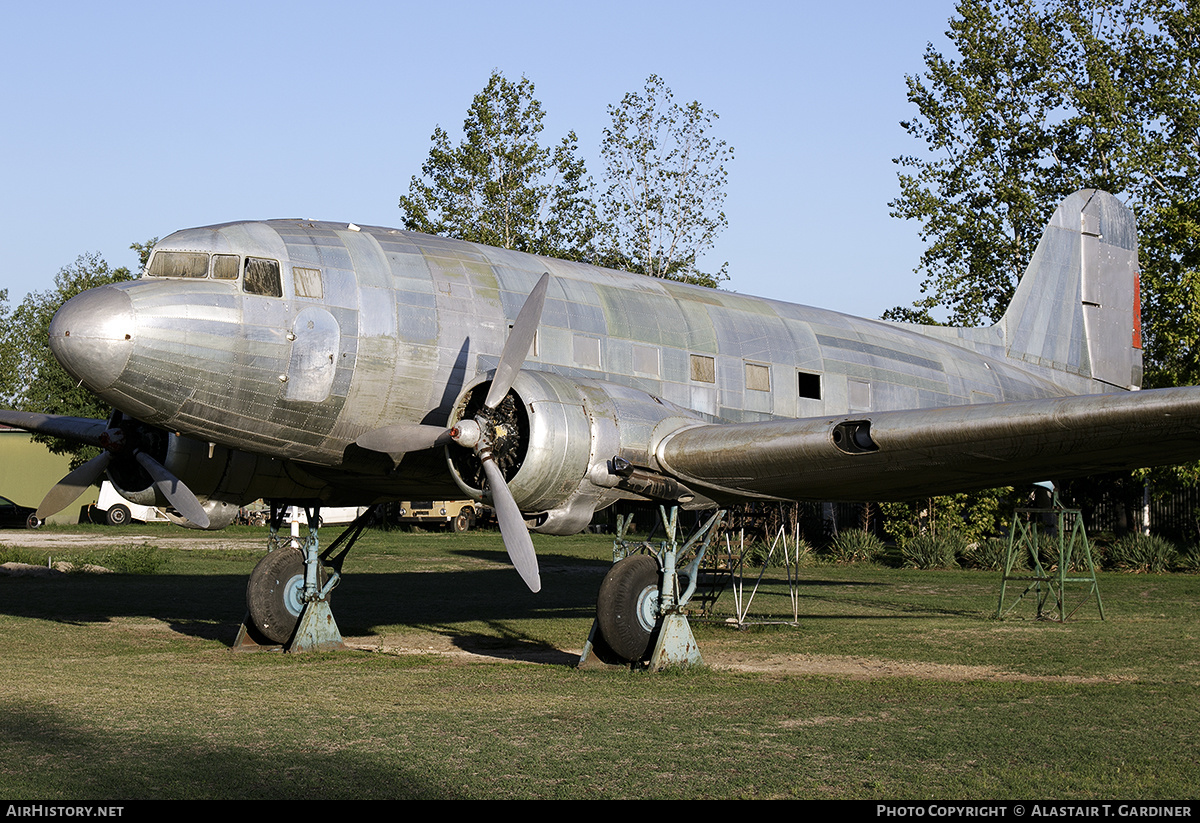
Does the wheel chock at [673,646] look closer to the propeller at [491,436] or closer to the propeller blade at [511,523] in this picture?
the propeller at [491,436]

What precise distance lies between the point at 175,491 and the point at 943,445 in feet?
28.0

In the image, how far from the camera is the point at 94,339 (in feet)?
35.6

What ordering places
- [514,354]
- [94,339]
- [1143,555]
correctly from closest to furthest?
[94,339] → [514,354] → [1143,555]

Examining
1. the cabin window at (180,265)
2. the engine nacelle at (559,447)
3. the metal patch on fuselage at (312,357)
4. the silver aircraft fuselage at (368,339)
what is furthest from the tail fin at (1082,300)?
the cabin window at (180,265)

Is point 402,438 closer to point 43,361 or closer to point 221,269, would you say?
point 221,269

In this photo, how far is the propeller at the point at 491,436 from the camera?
1105 centimetres

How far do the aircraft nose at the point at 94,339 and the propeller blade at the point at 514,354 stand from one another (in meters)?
3.47

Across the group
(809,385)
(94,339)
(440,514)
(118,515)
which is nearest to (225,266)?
(94,339)

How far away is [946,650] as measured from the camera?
14.7 m

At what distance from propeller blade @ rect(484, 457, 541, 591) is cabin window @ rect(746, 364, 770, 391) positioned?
4.72m

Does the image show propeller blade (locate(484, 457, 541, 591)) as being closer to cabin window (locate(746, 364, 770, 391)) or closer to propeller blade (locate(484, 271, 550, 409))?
propeller blade (locate(484, 271, 550, 409))
